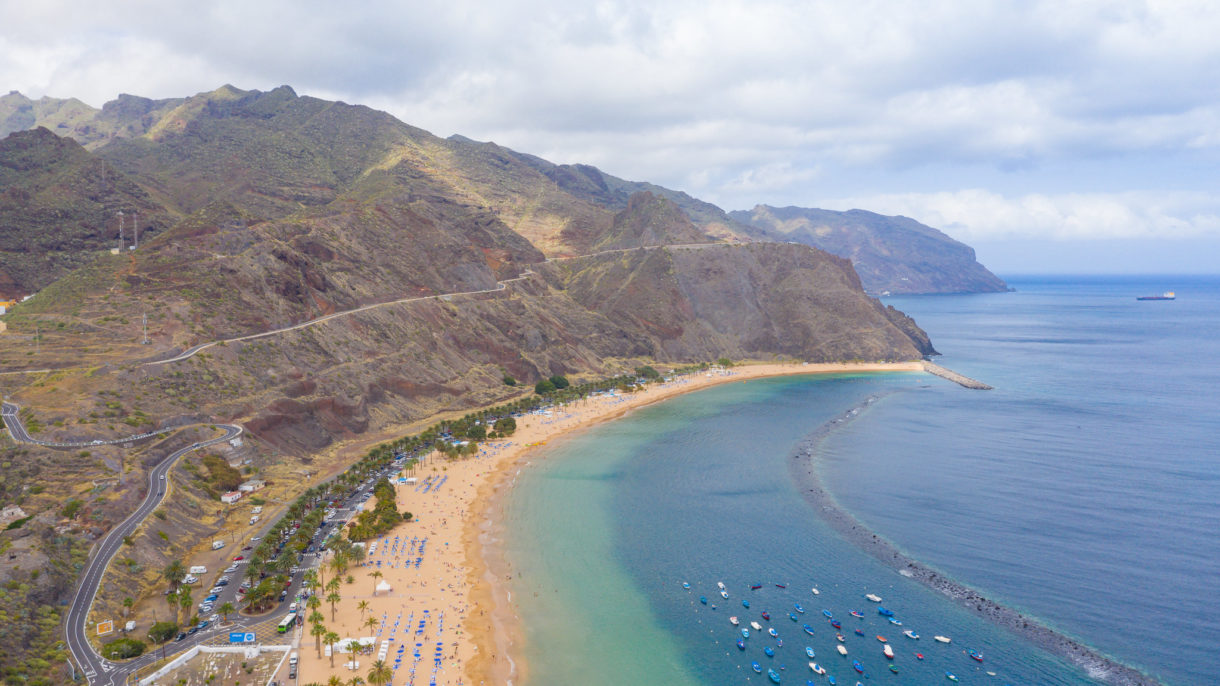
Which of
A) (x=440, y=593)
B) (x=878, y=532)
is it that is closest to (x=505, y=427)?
(x=440, y=593)

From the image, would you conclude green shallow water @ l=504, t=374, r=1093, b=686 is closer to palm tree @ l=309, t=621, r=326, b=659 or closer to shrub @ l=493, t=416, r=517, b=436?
shrub @ l=493, t=416, r=517, b=436

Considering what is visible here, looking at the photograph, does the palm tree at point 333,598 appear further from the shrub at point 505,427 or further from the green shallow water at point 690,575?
the shrub at point 505,427

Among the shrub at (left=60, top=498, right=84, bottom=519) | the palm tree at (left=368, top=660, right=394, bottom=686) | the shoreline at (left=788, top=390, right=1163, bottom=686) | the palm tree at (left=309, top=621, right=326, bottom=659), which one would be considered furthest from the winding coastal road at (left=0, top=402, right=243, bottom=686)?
the shoreline at (left=788, top=390, right=1163, bottom=686)

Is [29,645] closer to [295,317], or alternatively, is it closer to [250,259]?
[295,317]

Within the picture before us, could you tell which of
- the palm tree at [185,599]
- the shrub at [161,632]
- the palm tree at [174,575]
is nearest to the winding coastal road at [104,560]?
the shrub at [161,632]

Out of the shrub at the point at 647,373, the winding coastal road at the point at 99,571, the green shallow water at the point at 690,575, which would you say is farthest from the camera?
the shrub at the point at 647,373
